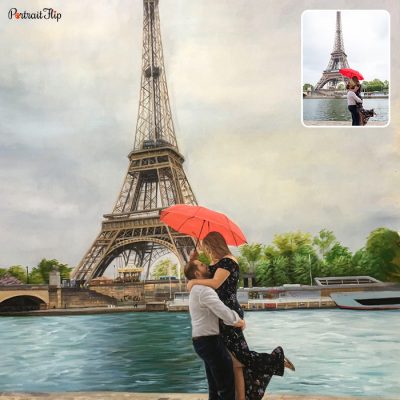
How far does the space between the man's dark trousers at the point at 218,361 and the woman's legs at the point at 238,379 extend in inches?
1.6

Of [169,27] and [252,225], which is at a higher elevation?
[169,27]

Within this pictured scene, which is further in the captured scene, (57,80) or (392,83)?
(57,80)

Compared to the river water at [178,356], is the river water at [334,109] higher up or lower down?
higher up

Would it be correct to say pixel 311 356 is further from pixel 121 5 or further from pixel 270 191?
pixel 121 5

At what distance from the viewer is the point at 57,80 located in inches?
193

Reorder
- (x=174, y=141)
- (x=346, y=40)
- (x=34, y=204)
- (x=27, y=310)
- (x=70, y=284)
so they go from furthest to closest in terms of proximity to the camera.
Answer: (x=27, y=310) < (x=70, y=284) < (x=174, y=141) < (x=34, y=204) < (x=346, y=40)

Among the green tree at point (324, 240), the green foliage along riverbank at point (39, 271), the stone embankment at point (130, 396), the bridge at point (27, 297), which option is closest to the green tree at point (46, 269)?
the green foliage along riverbank at point (39, 271)

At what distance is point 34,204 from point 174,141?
1489 mm

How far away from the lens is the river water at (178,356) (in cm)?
438

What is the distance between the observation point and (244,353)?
2105 millimetres

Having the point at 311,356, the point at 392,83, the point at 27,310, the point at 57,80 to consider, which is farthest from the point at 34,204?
the point at 27,310

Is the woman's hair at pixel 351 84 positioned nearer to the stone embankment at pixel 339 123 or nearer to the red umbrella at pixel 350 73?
the red umbrella at pixel 350 73

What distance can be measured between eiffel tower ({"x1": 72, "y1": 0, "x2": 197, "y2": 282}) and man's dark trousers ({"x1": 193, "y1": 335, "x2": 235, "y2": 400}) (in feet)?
10.5

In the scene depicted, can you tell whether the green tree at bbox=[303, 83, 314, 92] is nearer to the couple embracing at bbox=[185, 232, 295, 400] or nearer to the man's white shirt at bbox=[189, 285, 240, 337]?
the couple embracing at bbox=[185, 232, 295, 400]
